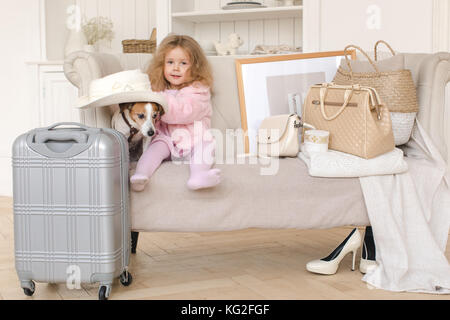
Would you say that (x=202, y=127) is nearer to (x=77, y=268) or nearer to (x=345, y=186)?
(x=345, y=186)

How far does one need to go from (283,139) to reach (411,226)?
54 centimetres

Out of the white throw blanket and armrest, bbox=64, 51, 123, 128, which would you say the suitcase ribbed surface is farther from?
the white throw blanket

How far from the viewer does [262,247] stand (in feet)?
8.23

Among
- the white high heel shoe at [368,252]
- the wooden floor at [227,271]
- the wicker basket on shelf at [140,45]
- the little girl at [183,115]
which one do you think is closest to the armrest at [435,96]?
the white high heel shoe at [368,252]

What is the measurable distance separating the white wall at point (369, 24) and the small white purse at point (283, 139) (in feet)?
4.45

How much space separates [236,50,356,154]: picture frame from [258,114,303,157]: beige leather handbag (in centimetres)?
20

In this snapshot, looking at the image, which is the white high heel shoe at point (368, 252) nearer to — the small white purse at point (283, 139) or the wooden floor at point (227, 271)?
the wooden floor at point (227, 271)

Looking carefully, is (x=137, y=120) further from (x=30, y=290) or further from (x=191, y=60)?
(x=30, y=290)

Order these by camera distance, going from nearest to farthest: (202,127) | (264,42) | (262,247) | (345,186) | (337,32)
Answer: (345,186), (202,127), (262,247), (337,32), (264,42)

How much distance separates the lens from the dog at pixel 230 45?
3.58 m

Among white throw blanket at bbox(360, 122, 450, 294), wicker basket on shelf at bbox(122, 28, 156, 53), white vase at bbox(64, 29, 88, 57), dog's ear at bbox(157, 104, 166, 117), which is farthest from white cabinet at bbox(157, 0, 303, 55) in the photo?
white throw blanket at bbox(360, 122, 450, 294)

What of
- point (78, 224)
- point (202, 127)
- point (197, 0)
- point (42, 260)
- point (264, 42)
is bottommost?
point (42, 260)
